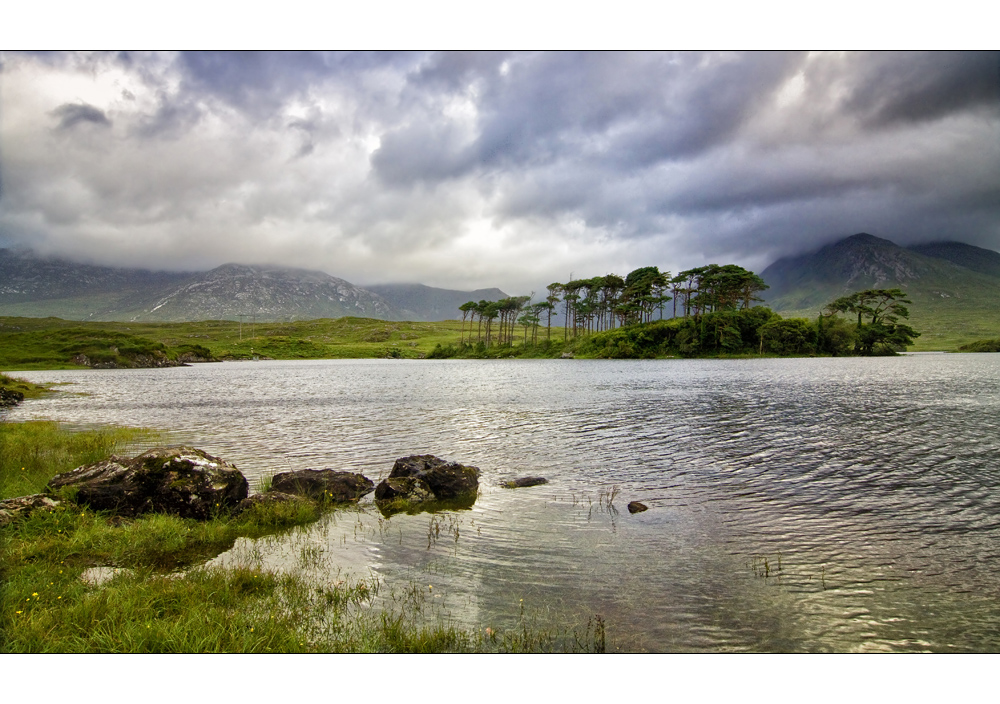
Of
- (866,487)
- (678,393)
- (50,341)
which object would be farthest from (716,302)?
(50,341)

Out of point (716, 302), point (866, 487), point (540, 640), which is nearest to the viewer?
point (540, 640)

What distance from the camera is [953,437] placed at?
25828mm

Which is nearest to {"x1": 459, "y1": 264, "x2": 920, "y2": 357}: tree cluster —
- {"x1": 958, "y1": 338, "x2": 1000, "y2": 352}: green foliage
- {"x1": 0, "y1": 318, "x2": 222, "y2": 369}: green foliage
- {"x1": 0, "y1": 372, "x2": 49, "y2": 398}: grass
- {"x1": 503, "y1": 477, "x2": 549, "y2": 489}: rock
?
{"x1": 958, "y1": 338, "x2": 1000, "y2": 352}: green foliage

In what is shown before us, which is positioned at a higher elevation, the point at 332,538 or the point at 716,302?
the point at 716,302

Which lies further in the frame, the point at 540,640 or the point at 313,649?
the point at 540,640

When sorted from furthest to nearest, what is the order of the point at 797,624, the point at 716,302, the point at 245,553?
the point at 716,302
the point at 245,553
the point at 797,624

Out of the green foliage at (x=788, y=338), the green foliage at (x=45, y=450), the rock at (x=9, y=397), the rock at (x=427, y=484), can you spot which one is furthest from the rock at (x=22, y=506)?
the green foliage at (x=788, y=338)

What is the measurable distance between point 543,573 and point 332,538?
6042mm

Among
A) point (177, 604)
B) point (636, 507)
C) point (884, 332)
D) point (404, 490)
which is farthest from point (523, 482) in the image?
point (884, 332)

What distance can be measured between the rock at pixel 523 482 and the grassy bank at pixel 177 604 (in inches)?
358

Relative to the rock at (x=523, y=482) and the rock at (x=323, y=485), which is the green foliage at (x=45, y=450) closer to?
the rock at (x=323, y=485)

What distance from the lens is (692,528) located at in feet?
44.1

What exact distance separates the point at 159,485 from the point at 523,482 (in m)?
11.9

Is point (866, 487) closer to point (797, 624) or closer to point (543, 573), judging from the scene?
point (797, 624)
